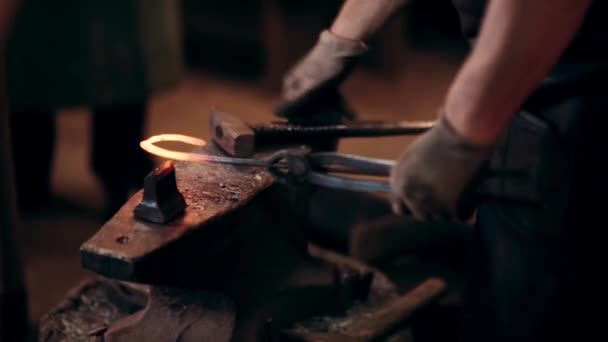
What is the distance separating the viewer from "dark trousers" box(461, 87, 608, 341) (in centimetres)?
110

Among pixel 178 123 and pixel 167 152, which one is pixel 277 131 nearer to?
pixel 167 152

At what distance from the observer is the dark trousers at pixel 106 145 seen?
2.77 m

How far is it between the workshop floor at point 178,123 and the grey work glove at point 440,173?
1.67 m

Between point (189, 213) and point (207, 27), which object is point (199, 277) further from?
point (207, 27)

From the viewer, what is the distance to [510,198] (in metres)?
1.16

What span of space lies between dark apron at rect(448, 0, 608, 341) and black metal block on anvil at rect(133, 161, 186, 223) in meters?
0.47

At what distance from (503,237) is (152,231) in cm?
54

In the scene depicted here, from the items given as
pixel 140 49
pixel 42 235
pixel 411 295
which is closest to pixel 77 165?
pixel 42 235

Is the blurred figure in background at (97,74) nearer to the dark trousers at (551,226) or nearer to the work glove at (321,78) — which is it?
the work glove at (321,78)

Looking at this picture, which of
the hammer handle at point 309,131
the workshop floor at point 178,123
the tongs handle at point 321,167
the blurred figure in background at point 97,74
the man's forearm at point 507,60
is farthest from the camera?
the workshop floor at point 178,123

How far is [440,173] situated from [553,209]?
212 mm

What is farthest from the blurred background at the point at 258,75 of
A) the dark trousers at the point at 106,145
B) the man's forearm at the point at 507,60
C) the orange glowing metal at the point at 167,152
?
the man's forearm at the point at 507,60

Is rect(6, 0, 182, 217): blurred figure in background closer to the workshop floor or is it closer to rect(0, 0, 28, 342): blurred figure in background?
the workshop floor

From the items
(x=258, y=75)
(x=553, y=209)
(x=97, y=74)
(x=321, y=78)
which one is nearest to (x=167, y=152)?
(x=321, y=78)
